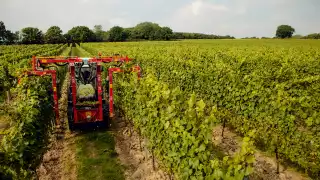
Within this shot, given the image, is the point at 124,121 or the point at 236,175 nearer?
the point at 236,175

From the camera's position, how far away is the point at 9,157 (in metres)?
4.78

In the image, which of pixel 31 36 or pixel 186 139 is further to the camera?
pixel 31 36

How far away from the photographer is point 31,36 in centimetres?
11238

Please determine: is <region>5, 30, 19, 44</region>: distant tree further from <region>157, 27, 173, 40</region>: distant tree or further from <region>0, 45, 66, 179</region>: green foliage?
<region>0, 45, 66, 179</region>: green foliage

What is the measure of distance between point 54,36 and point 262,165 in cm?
11754

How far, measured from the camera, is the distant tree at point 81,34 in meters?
110

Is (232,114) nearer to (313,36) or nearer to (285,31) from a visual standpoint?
(313,36)

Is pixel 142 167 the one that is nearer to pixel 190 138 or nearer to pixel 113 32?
pixel 190 138

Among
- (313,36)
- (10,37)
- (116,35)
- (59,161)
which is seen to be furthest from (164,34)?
(59,161)

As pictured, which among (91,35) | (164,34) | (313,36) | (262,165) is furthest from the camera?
(91,35)

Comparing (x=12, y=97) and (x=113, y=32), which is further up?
(x=113, y=32)

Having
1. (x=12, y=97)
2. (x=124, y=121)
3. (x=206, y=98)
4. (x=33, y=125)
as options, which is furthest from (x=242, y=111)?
(x=12, y=97)

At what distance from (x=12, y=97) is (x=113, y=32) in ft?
297

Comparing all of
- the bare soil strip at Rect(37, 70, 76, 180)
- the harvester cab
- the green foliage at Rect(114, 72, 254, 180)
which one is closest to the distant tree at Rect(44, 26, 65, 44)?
the harvester cab
